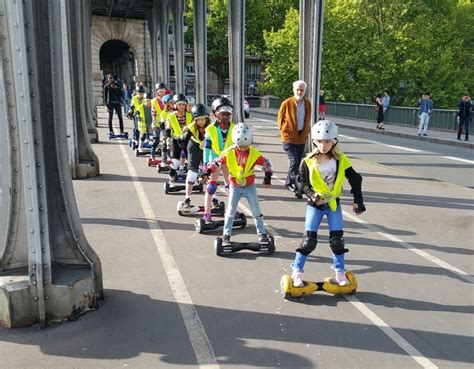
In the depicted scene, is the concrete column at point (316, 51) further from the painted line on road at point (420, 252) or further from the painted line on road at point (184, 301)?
the painted line on road at point (184, 301)

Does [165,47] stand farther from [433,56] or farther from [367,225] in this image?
[367,225]

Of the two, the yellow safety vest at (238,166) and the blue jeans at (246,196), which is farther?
the blue jeans at (246,196)

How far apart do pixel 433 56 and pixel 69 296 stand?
39103 millimetres

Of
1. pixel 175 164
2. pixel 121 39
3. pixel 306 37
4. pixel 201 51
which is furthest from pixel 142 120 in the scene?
pixel 121 39

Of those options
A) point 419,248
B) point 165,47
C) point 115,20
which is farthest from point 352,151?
point 115,20

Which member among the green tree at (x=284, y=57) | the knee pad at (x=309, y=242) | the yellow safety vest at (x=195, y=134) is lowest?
the knee pad at (x=309, y=242)

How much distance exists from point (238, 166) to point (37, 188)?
Answer: 8.64ft

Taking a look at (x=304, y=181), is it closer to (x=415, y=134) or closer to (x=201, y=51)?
(x=201, y=51)

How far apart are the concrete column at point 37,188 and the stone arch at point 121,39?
37033mm

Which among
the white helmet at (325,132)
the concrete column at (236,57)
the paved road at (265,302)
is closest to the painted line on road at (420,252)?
the paved road at (265,302)

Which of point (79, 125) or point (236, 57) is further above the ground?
point (236, 57)

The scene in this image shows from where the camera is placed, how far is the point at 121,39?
1656 inches

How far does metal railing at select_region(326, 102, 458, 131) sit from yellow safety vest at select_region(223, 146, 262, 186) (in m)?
20.0

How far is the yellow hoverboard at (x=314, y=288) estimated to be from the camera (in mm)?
4855
